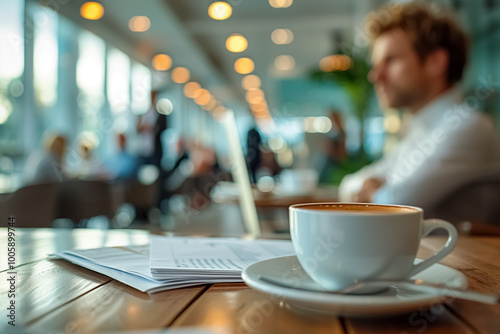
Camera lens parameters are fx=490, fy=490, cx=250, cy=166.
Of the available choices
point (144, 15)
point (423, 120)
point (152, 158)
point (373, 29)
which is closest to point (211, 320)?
point (423, 120)

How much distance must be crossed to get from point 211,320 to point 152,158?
4.91m

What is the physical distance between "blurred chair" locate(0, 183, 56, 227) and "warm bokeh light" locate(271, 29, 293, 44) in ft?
22.1

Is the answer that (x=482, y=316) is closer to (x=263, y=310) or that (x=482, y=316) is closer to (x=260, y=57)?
(x=263, y=310)

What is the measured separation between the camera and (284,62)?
11602 millimetres

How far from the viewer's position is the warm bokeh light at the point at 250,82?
13.5 metres

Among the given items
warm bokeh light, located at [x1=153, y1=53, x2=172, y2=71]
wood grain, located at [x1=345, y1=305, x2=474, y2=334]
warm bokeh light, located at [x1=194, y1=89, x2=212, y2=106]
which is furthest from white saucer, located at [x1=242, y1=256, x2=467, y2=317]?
warm bokeh light, located at [x1=194, y1=89, x2=212, y2=106]

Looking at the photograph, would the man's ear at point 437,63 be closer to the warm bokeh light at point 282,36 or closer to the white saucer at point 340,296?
the white saucer at point 340,296

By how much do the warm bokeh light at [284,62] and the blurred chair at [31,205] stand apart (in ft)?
30.5

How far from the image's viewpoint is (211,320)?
0.37 m

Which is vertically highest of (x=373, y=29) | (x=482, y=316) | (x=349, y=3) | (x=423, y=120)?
(x=349, y=3)

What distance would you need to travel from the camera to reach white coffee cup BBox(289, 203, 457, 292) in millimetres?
403

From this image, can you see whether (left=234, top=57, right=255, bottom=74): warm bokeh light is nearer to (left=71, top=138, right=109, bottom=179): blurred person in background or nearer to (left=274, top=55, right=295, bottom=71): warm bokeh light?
(left=274, top=55, right=295, bottom=71): warm bokeh light

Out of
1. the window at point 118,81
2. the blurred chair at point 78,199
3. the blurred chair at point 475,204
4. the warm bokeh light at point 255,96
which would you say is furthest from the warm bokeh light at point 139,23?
the warm bokeh light at point 255,96

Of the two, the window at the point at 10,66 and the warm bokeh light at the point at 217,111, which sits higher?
the warm bokeh light at the point at 217,111
